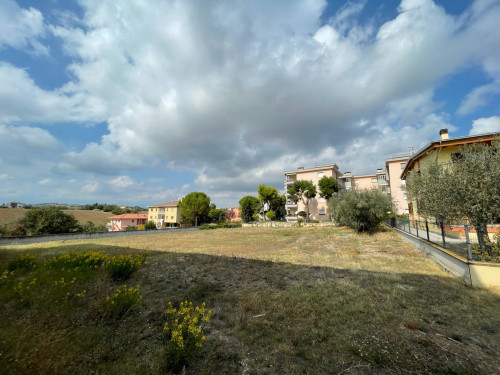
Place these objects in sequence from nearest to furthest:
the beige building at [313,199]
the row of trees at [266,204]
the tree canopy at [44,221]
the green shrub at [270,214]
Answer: the tree canopy at [44,221] → the beige building at [313,199] → the green shrub at [270,214] → the row of trees at [266,204]

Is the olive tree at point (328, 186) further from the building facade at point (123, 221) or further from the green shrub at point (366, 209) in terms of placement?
the building facade at point (123, 221)

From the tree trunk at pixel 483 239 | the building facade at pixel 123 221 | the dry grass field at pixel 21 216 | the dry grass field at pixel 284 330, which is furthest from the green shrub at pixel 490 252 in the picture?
the building facade at pixel 123 221

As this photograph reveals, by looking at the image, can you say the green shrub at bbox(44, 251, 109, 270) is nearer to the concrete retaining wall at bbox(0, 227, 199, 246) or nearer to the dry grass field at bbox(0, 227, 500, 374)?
the dry grass field at bbox(0, 227, 500, 374)

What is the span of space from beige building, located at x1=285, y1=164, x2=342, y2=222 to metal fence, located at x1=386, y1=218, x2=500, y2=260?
3197 centimetres

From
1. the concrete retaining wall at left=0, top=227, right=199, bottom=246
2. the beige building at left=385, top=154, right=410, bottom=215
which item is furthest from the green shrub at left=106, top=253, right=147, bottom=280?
the beige building at left=385, top=154, right=410, bottom=215

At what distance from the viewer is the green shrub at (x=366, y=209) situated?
1870 centimetres

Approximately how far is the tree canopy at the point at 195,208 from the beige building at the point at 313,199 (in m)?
20.5

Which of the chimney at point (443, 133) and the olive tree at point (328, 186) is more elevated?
the chimney at point (443, 133)

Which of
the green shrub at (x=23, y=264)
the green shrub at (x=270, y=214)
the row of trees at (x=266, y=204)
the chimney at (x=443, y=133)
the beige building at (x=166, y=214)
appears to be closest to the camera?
the green shrub at (x=23, y=264)

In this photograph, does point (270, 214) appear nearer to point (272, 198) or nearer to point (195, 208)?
point (272, 198)

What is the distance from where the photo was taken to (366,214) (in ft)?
63.3

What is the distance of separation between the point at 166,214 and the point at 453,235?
71571mm

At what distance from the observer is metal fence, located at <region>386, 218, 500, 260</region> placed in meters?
6.67

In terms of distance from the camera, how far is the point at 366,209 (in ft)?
63.0
